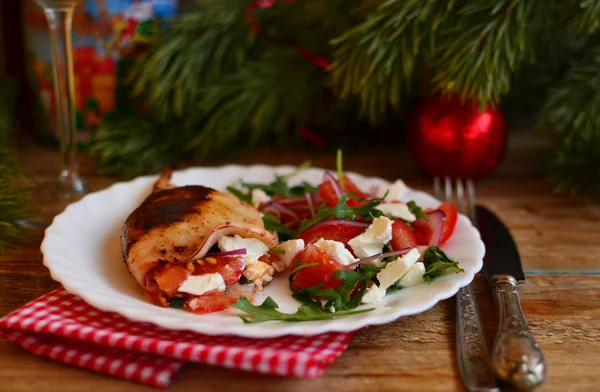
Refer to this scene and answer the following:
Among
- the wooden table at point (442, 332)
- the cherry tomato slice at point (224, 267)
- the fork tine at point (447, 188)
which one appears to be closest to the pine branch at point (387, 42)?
the fork tine at point (447, 188)

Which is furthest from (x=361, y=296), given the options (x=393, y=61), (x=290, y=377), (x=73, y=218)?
(x=393, y=61)

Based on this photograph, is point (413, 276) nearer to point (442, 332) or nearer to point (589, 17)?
point (442, 332)

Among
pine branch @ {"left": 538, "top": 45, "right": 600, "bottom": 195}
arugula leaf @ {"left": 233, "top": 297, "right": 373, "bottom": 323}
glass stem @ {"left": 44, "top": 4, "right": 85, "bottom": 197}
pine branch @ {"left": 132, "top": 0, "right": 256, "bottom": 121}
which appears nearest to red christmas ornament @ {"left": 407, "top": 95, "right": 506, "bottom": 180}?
pine branch @ {"left": 538, "top": 45, "right": 600, "bottom": 195}

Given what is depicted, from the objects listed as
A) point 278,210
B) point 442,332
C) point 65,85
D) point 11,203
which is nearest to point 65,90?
point 65,85

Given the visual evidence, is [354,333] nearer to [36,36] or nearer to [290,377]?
[290,377]

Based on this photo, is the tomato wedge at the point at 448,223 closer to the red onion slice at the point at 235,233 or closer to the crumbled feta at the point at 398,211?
the crumbled feta at the point at 398,211

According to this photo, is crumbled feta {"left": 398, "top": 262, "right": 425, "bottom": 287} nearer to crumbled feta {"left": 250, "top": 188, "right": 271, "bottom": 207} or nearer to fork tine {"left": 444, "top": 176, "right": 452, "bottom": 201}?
crumbled feta {"left": 250, "top": 188, "right": 271, "bottom": 207}
